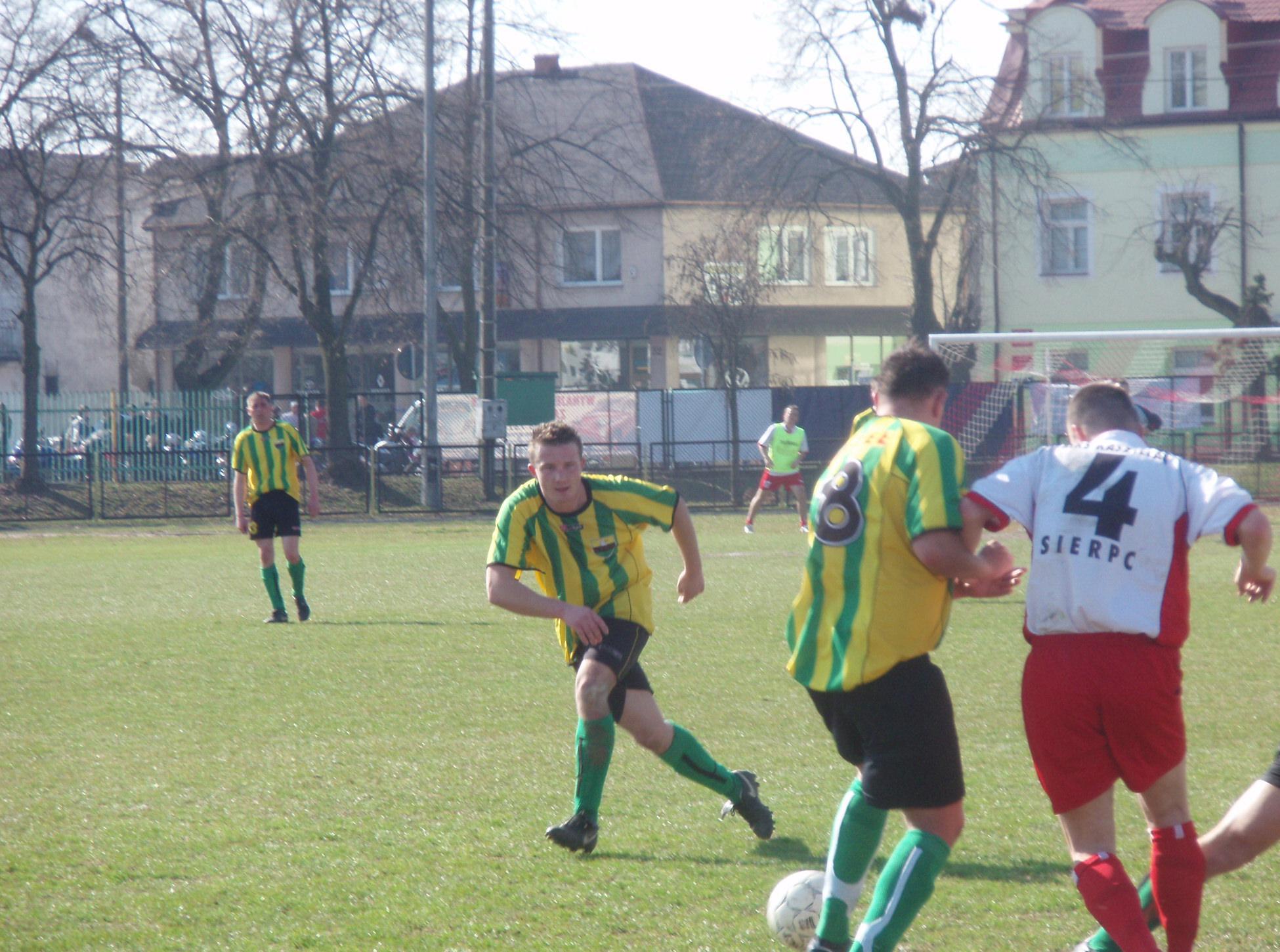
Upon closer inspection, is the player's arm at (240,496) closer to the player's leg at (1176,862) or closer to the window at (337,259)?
the player's leg at (1176,862)

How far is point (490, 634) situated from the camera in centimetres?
Answer: 1099

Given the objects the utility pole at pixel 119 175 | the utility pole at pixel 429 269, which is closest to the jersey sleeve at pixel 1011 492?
the utility pole at pixel 429 269

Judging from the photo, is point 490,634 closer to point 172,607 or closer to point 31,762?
point 172,607

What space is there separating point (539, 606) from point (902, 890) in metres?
1.79

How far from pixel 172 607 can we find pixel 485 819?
27.4 ft

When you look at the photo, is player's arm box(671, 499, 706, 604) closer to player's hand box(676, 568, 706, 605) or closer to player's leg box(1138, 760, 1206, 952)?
player's hand box(676, 568, 706, 605)

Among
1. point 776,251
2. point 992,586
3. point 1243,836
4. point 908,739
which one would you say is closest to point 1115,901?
point 1243,836

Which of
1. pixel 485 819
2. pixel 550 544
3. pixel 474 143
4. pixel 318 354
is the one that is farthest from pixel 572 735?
pixel 318 354

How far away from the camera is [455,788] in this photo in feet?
20.1

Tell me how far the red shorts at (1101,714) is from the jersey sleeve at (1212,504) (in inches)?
12.7

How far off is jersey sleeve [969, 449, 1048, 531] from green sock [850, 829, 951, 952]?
33.8 inches

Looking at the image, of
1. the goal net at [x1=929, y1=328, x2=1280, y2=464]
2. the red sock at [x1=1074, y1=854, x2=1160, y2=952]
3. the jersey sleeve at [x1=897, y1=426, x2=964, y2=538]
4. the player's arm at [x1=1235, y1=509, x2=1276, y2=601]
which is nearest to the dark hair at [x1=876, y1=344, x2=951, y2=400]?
the jersey sleeve at [x1=897, y1=426, x2=964, y2=538]

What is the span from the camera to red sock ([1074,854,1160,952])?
353 cm

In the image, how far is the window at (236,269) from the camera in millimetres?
26828
